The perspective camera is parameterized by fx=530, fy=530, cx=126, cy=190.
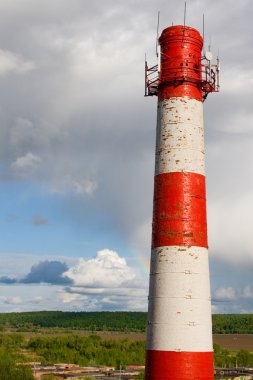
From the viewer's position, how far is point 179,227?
19.3 meters

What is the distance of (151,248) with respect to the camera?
20.0m

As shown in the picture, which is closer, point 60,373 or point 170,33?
point 170,33

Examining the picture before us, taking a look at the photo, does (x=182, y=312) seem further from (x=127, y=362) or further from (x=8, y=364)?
(x=127, y=362)

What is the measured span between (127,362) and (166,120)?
62484 millimetres

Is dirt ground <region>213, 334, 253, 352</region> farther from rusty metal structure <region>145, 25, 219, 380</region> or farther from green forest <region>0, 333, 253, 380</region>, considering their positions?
rusty metal structure <region>145, 25, 219, 380</region>

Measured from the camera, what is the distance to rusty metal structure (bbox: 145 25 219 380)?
18.8m

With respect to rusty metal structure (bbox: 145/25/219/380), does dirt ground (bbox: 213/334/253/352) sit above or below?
above

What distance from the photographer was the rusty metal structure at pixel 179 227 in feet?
61.6

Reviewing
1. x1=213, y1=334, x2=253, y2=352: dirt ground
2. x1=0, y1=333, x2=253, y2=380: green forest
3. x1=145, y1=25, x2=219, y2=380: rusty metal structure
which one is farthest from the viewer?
x1=213, y1=334, x2=253, y2=352: dirt ground

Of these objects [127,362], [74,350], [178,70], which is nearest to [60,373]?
[127,362]

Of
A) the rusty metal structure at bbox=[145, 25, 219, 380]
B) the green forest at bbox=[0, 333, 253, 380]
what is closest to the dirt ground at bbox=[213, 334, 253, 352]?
the green forest at bbox=[0, 333, 253, 380]

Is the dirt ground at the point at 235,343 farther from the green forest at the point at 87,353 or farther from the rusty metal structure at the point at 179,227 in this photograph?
the rusty metal structure at the point at 179,227

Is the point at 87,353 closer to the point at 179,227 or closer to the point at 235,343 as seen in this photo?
the point at 179,227

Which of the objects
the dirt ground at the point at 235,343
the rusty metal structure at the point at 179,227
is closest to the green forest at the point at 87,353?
the dirt ground at the point at 235,343
